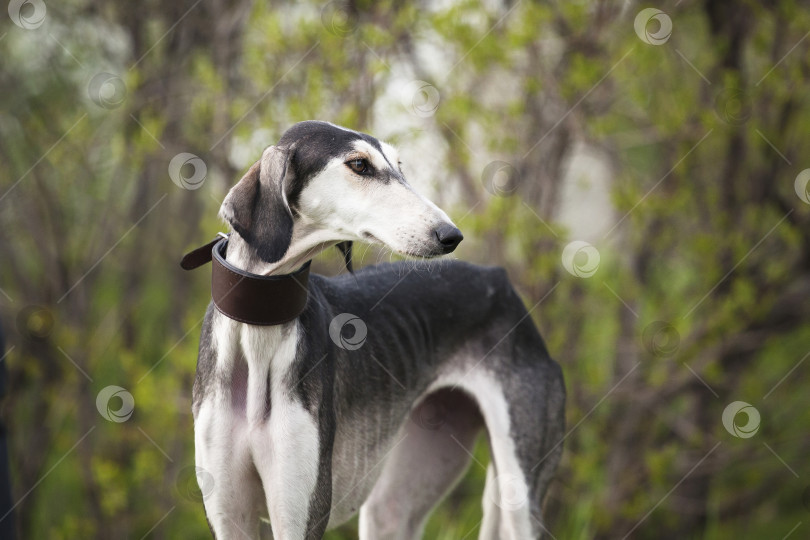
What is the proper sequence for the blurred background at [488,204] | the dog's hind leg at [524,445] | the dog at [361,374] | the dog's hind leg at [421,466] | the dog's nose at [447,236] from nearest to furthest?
1. the dog's nose at [447,236]
2. the dog at [361,374]
3. the dog's hind leg at [524,445]
4. the dog's hind leg at [421,466]
5. the blurred background at [488,204]

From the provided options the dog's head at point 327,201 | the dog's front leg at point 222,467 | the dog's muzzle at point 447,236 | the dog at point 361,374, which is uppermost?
the dog's muzzle at point 447,236

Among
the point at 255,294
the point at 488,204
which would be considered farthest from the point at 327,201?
the point at 488,204

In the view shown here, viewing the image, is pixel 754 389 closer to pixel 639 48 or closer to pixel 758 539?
pixel 758 539

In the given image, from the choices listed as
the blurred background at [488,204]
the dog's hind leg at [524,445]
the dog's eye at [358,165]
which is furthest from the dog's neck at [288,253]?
the blurred background at [488,204]

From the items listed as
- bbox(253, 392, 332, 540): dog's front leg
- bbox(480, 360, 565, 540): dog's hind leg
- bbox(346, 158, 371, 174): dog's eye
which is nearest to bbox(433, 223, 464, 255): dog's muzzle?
bbox(346, 158, 371, 174): dog's eye

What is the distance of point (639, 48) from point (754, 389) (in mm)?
2413

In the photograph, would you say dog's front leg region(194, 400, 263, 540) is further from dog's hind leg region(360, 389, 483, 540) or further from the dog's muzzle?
dog's hind leg region(360, 389, 483, 540)

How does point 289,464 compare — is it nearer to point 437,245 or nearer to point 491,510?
point 437,245

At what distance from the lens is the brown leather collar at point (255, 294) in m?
2.00

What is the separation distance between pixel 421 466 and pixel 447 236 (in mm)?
1258

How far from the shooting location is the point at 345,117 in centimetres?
470

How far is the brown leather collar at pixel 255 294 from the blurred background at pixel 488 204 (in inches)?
102

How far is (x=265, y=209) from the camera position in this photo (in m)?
2.08

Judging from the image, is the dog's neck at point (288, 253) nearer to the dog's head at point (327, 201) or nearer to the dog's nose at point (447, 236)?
the dog's head at point (327, 201)
